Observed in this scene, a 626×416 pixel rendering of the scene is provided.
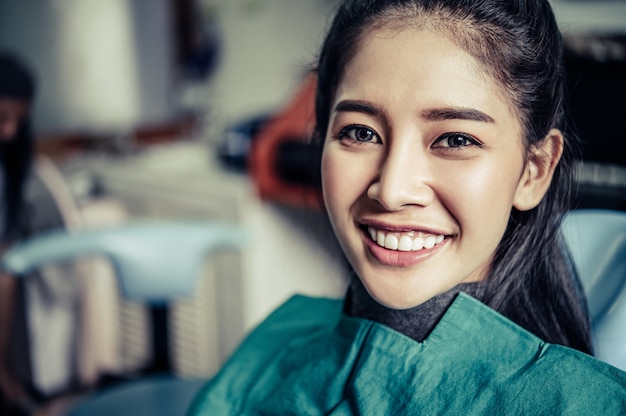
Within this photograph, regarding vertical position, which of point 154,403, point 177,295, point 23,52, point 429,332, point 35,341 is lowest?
point 35,341

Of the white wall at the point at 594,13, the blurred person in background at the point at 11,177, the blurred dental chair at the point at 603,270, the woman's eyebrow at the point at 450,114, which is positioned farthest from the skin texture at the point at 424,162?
the blurred person in background at the point at 11,177

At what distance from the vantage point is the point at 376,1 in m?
0.69

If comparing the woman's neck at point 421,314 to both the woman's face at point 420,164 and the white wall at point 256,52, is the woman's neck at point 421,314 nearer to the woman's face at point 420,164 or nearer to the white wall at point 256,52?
the woman's face at point 420,164

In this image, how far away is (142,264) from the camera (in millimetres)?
1302

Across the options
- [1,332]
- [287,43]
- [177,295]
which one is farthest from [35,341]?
[287,43]

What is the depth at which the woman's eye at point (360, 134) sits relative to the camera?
2.20 feet

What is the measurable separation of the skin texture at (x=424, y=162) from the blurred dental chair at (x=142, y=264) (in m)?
0.68

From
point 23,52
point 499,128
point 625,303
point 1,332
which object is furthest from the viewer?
point 23,52

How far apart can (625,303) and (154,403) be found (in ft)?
2.92

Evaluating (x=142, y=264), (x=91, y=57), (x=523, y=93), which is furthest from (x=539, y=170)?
(x=91, y=57)

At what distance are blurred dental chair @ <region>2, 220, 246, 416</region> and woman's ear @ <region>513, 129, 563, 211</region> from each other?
786 millimetres

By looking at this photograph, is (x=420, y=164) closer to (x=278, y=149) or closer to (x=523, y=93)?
(x=523, y=93)

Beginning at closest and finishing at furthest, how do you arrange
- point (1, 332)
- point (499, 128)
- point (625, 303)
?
point (499, 128)
point (625, 303)
point (1, 332)

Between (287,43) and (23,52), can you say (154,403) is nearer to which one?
(23,52)
